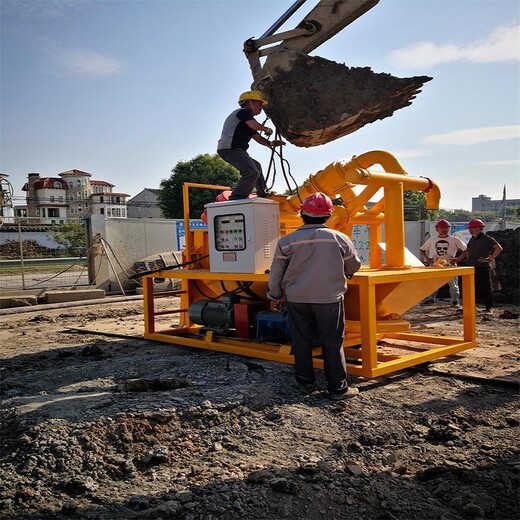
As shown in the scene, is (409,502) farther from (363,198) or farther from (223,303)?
(223,303)

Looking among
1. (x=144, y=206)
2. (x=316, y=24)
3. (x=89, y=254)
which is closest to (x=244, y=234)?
(x=316, y=24)

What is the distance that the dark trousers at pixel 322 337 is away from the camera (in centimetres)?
489

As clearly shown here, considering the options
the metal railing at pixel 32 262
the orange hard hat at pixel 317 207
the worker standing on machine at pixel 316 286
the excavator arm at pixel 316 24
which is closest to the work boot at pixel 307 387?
the worker standing on machine at pixel 316 286

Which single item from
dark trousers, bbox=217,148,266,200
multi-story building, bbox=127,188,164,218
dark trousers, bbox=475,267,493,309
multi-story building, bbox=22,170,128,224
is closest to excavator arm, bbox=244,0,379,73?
dark trousers, bbox=217,148,266,200

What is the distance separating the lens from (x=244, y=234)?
616 centimetres

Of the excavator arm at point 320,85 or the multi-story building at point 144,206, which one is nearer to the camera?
the excavator arm at point 320,85

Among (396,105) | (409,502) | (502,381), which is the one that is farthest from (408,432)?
(396,105)

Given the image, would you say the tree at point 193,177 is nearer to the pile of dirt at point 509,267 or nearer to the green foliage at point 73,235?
the green foliage at point 73,235

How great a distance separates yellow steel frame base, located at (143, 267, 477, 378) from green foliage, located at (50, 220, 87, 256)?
26.4 feet

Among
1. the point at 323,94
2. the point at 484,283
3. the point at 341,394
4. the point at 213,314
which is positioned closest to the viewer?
the point at 341,394

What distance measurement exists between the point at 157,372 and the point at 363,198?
3.05m

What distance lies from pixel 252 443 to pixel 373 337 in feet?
6.09

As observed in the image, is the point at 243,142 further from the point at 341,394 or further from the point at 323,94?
the point at 341,394

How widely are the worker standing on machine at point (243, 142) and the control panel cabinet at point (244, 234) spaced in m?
0.40
